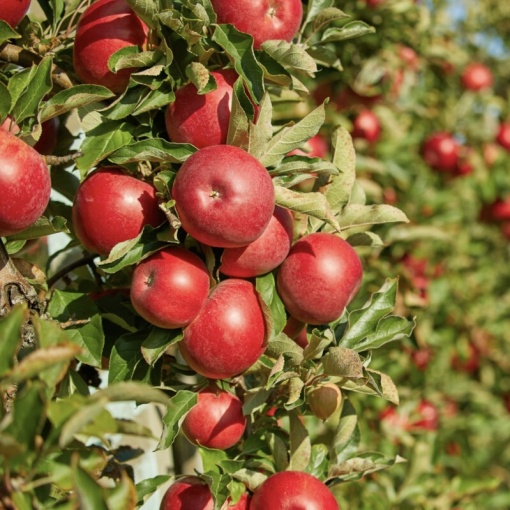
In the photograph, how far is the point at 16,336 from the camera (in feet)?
2.22

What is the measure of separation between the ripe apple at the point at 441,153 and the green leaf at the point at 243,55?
2.08 metres

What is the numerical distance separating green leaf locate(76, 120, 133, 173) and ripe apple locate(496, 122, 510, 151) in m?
2.66

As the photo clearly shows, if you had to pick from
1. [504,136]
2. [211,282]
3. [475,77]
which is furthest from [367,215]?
[475,77]

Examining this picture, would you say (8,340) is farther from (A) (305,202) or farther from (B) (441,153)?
(B) (441,153)

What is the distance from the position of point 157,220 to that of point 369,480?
3.99ft

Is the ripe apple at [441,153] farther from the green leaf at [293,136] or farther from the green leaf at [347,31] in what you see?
the green leaf at [293,136]

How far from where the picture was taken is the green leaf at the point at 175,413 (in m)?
0.95

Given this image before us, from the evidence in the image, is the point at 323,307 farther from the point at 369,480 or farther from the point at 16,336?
the point at 369,480

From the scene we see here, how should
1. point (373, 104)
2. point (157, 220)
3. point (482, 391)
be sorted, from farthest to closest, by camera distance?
point (482, 391), point (373, 104), point (157, 220)

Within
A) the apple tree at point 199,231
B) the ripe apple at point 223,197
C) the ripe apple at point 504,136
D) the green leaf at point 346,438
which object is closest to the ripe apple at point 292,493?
→ the apple tree at point 199,231

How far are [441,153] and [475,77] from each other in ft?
2.34

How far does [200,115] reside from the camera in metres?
0.98

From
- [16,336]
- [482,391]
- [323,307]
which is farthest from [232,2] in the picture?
[482,391]

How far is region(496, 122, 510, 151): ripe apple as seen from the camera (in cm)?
330
